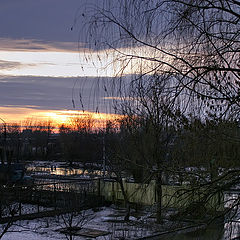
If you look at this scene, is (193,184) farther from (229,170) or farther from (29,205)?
(29,205)

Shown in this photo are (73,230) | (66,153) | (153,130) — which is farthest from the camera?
(66,153)

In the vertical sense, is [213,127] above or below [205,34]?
below

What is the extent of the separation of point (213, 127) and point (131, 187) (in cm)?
1704

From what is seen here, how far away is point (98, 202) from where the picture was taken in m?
20.6

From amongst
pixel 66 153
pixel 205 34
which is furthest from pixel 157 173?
pixel 66 153

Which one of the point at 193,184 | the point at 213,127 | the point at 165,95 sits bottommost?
the point at 193,184

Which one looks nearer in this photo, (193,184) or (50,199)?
(193,184)

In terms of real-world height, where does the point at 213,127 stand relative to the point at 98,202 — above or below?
above

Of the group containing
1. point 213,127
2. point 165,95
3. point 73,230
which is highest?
point 165,95

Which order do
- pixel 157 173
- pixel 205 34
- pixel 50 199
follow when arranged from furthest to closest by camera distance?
1. pixel 50 199
2. pixel 157 173
3. pixel 205 34

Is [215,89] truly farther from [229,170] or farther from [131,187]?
[131,187]

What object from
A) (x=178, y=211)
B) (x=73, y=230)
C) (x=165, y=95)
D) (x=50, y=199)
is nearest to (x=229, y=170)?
(x=178, y=211)

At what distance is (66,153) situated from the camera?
6650 centimetres

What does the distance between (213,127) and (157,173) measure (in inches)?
26.3
